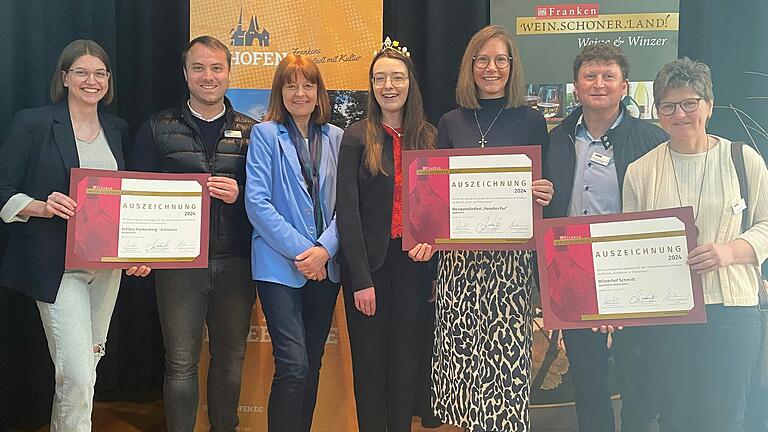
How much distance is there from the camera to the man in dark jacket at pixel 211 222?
282cm

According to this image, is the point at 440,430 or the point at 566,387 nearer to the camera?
the point at 566,387

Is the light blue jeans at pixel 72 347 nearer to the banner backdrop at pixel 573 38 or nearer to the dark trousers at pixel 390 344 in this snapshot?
the dark trousers at pixel 390 344

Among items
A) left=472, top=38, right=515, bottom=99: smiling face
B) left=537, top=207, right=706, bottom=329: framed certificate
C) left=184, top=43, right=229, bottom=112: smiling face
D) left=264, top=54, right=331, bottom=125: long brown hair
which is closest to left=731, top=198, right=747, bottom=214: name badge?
left=537, top=207, right=706, bottom=329: framed certificate

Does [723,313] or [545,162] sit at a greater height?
[545,162]

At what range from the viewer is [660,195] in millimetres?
2568

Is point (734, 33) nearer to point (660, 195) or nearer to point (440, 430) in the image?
point (660, 195)

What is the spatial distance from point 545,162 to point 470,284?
582 millimetres

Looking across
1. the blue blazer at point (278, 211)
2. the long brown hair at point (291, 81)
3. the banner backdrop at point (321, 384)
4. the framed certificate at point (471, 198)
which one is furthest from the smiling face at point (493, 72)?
the banner backdrop at point (321, 384)

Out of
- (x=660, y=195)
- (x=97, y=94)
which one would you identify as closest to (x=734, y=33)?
(x=660, y=195)

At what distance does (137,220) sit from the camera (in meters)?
2.71

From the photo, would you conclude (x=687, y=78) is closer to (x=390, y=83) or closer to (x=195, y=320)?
(x=390, y=83)

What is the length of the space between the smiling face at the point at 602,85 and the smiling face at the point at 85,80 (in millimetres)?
1970
